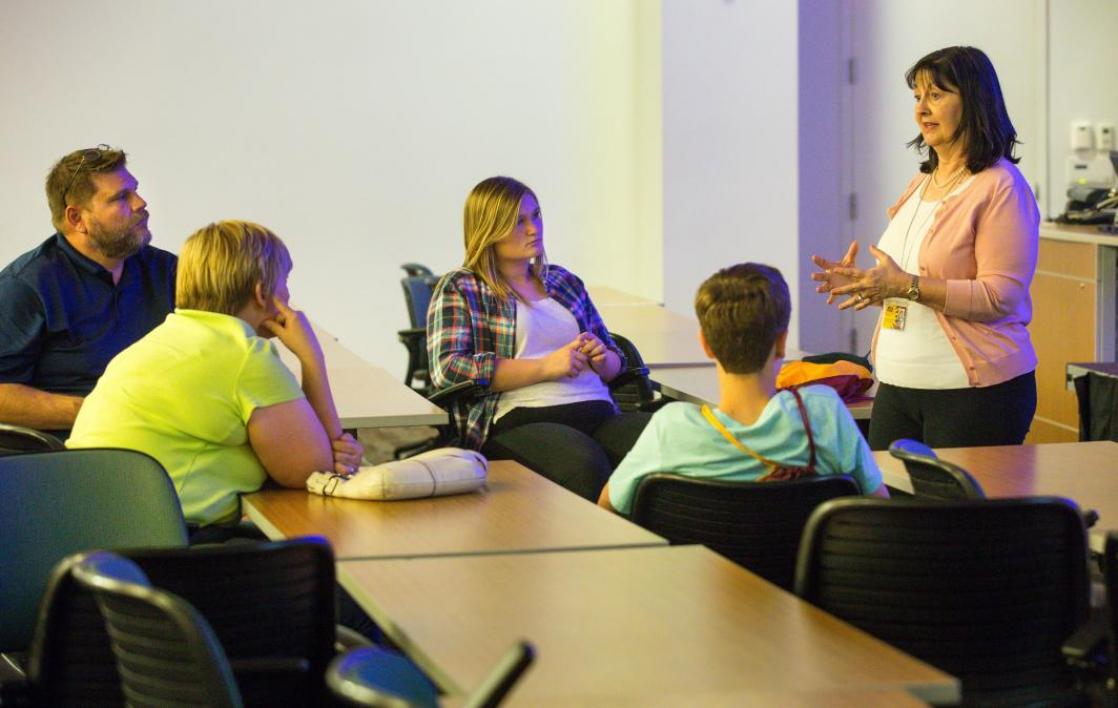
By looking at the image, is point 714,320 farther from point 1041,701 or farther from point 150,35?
point 150,35

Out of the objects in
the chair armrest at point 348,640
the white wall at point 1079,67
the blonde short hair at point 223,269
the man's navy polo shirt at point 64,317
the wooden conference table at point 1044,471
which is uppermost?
the white wall at point 1079,67

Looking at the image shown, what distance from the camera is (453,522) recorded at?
290 centimetres

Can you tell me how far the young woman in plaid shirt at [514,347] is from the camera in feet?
14.5

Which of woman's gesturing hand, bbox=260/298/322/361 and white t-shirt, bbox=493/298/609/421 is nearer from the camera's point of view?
woman's gesturing hand, bbox=260/298/322/361

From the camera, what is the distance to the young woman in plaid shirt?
14.5 ft

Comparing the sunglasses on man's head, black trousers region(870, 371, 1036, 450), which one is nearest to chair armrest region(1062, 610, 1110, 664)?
black trousers region(870, 371, 1036, 450)

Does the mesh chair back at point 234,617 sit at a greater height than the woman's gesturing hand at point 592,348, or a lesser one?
lesser

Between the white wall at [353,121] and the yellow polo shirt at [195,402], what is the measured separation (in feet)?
18.3

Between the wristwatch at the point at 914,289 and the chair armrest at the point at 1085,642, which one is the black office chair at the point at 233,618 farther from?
the wristwatch at the point at 914,289

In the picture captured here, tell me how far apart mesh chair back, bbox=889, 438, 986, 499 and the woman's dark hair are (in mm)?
966

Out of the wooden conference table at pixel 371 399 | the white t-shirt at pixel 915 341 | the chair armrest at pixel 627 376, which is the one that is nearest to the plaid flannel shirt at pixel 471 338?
the wooden conference table at pixel 371 399

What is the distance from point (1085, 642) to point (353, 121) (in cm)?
690

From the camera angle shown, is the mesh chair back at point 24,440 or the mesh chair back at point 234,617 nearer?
the mesh chair back at point 234,617

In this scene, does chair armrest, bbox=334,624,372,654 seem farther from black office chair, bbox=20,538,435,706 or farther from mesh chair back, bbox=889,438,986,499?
mesh chair back, bbox=889,438,986,499
